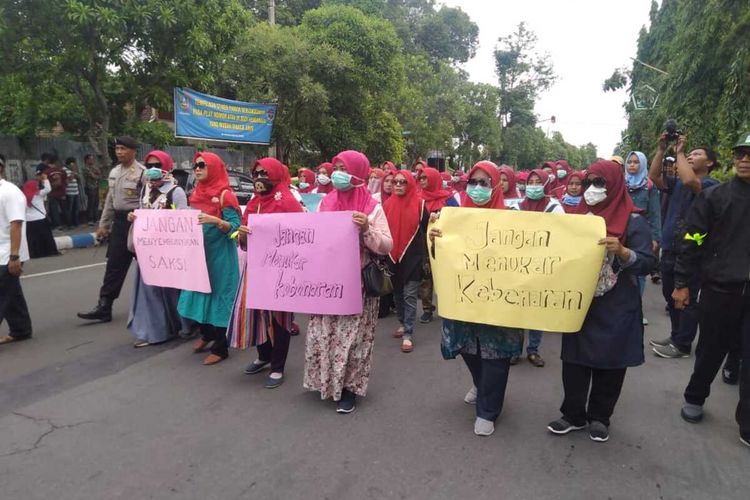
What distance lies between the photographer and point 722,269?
3113mm

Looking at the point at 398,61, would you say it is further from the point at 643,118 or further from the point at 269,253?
the point at 269,253

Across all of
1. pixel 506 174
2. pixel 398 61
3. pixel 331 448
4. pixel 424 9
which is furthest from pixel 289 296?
pixel 424 9

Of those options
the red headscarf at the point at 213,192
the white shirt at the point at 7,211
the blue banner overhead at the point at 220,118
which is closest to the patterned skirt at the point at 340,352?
the red headscarf at the point at 213,192

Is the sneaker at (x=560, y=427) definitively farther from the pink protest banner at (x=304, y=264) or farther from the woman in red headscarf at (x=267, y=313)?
the woman in red headscarf at (x=267, y=313)

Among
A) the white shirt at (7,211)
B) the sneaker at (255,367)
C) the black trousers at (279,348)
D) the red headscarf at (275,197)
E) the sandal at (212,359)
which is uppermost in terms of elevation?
the red headscarf at (275,197)

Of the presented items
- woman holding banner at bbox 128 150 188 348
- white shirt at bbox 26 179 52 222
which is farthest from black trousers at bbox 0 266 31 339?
white shirt at bbox 26 179 52 222

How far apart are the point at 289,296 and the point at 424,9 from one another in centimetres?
3603

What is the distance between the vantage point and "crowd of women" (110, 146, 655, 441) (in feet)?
9.57

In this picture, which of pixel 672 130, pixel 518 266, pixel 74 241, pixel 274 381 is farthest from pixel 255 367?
pixel 74 241

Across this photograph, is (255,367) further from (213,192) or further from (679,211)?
(679,211)

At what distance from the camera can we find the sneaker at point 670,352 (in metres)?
4.65

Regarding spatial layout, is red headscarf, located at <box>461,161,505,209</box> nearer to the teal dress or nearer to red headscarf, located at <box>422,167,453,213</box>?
the teal dress

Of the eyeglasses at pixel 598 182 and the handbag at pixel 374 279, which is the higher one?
the eyeglasses at pixel 598 182

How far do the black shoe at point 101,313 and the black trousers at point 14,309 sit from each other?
0.52 metres
